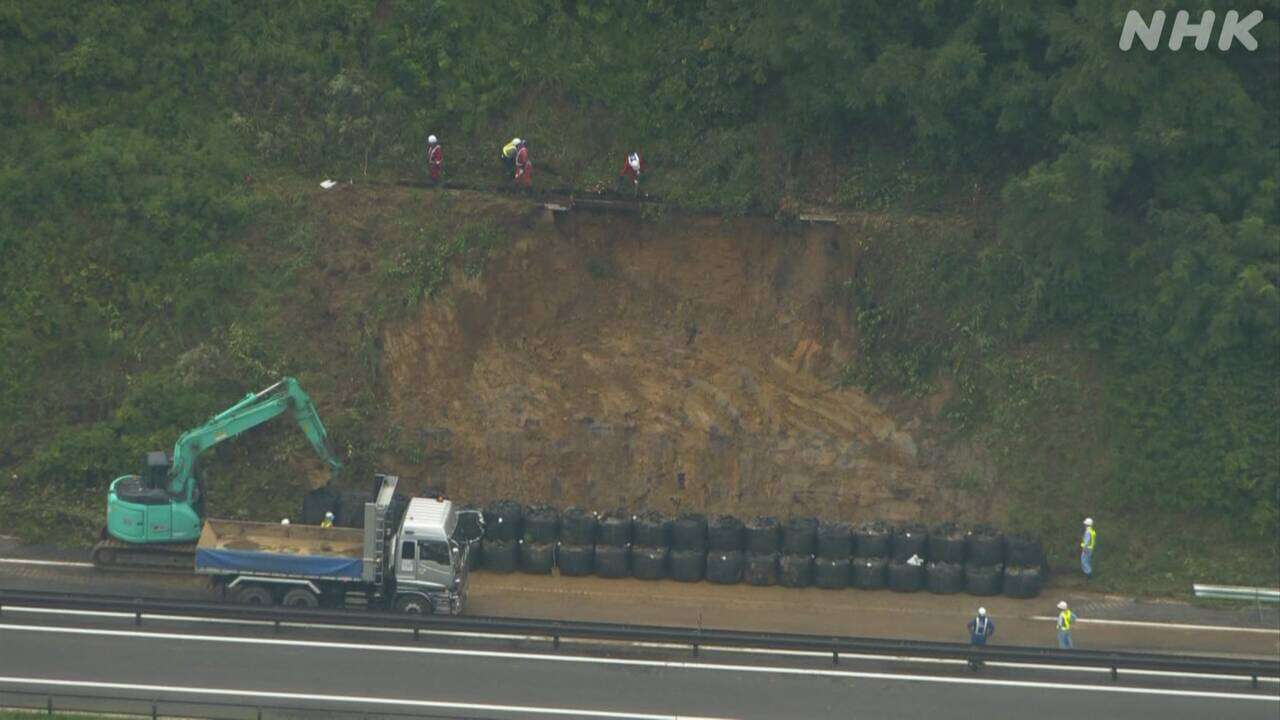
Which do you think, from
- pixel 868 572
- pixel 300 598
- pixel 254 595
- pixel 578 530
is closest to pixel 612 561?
pixel 578 530

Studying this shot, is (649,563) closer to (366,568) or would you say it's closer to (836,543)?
(836,543)

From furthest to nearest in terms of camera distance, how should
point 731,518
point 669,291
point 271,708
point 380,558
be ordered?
point 669,291, point 731,518, point 380,558, point 271,708

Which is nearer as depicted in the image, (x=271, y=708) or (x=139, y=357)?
(x=271, y=708)

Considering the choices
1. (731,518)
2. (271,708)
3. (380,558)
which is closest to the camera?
(271,708)

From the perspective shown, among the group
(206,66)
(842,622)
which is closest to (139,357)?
(206,66)

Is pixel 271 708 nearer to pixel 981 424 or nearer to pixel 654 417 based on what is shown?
pixel 654 417

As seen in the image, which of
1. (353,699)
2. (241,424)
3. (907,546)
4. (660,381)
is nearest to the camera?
(353,699)
